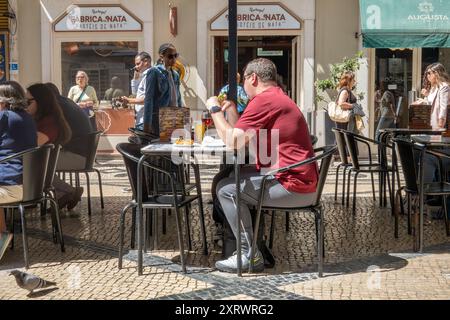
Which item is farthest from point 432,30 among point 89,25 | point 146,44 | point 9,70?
point 9,70

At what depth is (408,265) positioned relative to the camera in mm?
5059

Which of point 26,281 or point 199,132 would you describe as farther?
point 199,132

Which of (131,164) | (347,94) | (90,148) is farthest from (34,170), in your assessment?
(347,94)

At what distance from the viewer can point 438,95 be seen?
722 centimetres

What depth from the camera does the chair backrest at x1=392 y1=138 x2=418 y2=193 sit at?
551 cm

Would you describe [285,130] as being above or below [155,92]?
below

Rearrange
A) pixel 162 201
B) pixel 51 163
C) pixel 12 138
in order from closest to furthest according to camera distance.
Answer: pixel 162 201, pixel 12 138, pixel 51 163

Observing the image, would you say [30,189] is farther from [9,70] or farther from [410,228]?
[9,70]

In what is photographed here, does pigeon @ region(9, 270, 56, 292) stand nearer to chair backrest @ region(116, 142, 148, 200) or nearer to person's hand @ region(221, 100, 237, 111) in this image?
chair backrest @ region(116, 142, 148, 200)

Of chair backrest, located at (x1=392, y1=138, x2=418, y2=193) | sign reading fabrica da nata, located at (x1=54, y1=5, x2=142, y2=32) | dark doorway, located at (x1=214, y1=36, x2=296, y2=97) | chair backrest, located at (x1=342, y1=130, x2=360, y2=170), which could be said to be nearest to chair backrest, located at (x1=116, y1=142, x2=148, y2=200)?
chair backrest, located at (x1=392, y1=138, x2=418, y2=193)

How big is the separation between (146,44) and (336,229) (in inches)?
334

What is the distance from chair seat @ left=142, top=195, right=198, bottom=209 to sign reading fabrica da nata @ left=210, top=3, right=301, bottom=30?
8871mm

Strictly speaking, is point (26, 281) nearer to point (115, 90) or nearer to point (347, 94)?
point (347, 94)

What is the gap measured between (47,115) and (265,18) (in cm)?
786
